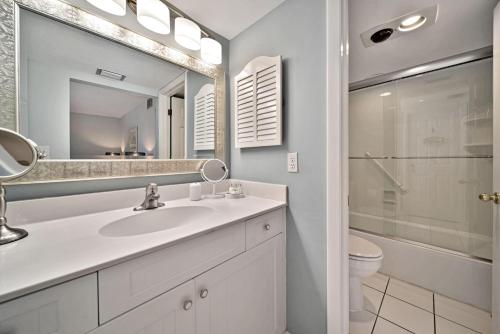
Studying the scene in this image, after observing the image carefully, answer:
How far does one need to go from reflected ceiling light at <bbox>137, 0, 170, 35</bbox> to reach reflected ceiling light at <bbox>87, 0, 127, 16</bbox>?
86 millimetres

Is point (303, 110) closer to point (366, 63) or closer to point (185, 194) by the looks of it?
point (185, 194)

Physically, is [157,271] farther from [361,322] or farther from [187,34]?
[361,322]

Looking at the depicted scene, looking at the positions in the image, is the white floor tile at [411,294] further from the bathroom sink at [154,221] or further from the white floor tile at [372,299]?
the bathroom sink at [154,221]

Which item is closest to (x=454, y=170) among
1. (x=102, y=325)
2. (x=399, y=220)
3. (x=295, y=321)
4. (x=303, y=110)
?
(x=399, y=220)

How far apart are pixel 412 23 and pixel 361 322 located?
6.67ft

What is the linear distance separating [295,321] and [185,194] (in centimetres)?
105

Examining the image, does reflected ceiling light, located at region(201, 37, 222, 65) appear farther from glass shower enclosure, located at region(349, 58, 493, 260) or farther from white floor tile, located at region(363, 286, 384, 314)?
white floor tile, located at region(363, 286, 384, 314)

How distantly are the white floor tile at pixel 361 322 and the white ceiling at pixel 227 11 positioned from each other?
7.12 feet

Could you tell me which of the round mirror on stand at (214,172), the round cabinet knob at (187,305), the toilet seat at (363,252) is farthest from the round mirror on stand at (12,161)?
the toilet seat at (363,252)

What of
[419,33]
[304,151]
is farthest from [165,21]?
[419,33]

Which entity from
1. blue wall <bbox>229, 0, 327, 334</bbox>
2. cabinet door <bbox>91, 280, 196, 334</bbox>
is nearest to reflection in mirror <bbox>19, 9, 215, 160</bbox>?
blue wall <bbox>229, 0, 327, 334</bbox>

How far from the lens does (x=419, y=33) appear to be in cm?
134

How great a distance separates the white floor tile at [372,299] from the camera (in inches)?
52.9

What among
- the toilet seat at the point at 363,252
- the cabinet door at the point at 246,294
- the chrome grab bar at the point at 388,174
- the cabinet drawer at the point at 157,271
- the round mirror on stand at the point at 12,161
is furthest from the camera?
the chrome grab bar at the point at 388,174
